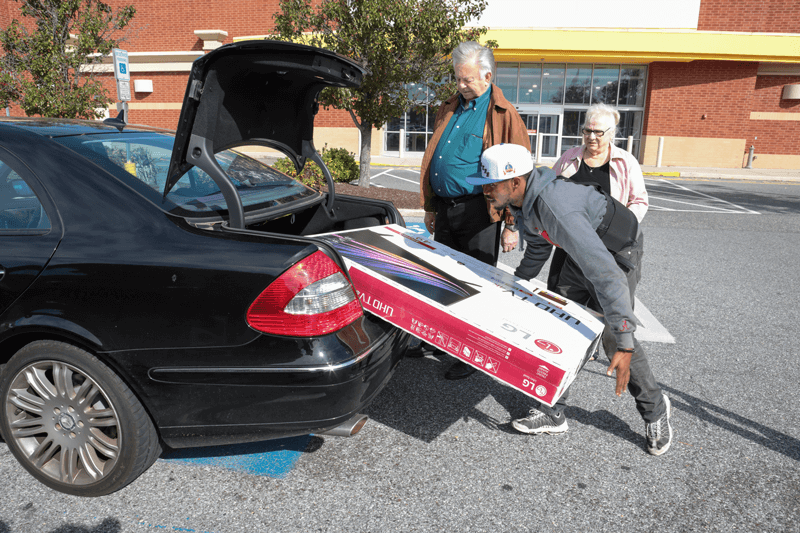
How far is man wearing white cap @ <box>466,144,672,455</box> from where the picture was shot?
229 centimetres

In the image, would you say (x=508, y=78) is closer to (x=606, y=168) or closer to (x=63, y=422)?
(x=606, y=168)

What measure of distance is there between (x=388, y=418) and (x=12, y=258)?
195 centimetres

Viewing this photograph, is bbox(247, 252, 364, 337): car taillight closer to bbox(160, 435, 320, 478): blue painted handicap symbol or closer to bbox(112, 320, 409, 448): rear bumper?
bbox(112, 320, 409, 448): rear bumper

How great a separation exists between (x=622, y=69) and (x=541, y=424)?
24.2 meters

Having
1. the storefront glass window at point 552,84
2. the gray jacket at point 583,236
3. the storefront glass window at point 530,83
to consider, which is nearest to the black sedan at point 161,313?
the gray jacket at point 583,236

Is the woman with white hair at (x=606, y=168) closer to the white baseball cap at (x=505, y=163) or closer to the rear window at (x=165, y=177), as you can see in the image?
the white baseball cap at (x=505, y=163)

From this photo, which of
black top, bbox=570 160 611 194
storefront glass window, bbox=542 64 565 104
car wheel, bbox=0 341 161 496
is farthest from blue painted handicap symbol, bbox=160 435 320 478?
storefront glass window, bbox=542 64 565 104

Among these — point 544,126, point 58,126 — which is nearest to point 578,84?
point 544,126

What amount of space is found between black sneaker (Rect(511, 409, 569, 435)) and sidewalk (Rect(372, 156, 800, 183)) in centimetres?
1889

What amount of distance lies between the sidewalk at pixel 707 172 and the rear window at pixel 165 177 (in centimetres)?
1837

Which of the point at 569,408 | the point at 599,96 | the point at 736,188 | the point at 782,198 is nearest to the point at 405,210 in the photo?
the point at 569,408

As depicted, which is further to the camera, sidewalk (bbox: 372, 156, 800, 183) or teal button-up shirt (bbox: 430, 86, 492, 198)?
sidewalk (bbox: 372, 156, 800, 183)

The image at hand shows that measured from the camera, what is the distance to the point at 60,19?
435 inches

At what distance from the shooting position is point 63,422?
2320 millimetres
